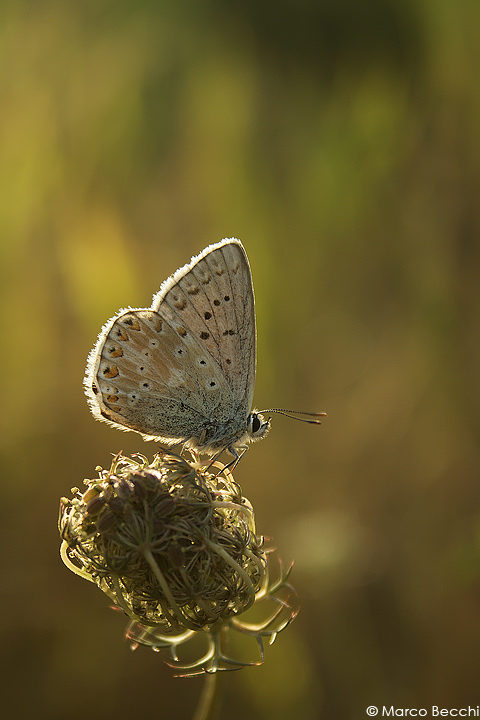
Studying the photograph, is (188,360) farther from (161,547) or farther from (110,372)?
(161,547)

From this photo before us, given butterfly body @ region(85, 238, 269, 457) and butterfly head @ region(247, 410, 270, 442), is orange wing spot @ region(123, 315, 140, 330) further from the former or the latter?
butterfly head @ region(247, 410, 270, 442)

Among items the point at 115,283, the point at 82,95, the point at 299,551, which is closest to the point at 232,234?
the point at 115,283

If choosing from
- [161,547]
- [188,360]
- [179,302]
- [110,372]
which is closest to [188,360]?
[188,360]

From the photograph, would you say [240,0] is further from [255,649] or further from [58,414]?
[255,649]

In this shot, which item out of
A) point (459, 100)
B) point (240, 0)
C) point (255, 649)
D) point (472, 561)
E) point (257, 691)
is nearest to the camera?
point (472, 561)

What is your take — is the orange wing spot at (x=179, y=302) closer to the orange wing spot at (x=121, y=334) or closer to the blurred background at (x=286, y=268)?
the orange wing spot at (x=121, y=334)

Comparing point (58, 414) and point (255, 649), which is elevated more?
point (58, 414)
